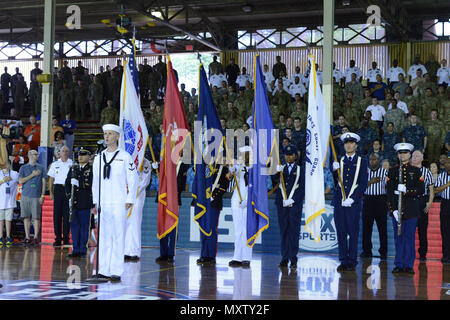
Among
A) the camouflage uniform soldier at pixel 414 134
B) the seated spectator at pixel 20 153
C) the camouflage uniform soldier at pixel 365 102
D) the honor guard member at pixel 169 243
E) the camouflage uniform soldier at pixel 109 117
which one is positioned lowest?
the honor guard member at pixel 169 243

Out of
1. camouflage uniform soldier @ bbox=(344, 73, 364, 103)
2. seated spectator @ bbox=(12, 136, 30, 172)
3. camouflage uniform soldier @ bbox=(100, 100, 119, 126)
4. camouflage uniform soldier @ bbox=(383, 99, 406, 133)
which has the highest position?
camouflage uniform soldier @ bbox=(344, 73, 364, 103)

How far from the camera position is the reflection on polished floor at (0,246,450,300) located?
22.7ft

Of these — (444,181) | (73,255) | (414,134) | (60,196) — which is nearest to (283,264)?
(73,255)

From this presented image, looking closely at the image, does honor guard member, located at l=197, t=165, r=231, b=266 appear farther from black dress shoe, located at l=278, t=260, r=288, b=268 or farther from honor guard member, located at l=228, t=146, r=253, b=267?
black dress shoe, located at l=278, t=260, r=288, b=268

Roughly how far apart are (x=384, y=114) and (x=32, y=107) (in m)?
12.1

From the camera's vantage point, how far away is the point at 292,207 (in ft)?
33.1

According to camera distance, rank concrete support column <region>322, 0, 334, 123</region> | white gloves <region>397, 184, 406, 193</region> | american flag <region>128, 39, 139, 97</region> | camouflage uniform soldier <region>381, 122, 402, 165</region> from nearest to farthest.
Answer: white gloves <region>397, 184, 406, 193</region>, american flag <region>128, 39, 139, 97</region>, concrete support column <region>322, 0, 334, 123</region>, camouflage uniform soldier <region>381, 122, 402, 165</region>

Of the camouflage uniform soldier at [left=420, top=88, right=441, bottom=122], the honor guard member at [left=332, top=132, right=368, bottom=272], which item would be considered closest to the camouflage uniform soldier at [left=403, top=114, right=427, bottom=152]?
the camouflage uniform soldier at [left=420, top=88, right=441, bottom=122]

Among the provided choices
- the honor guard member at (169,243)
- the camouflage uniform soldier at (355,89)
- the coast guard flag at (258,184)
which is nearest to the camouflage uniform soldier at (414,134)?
the camouflage uniform soldier at (355,89)

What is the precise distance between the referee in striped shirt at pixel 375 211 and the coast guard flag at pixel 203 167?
3.14 meters

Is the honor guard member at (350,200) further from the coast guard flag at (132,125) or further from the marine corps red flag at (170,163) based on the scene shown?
the coast guard flag at (132,125)

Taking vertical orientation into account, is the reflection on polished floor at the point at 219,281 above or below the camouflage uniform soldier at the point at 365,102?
below

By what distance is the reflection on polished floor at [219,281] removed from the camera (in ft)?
22.7

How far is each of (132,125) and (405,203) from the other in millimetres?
4373
